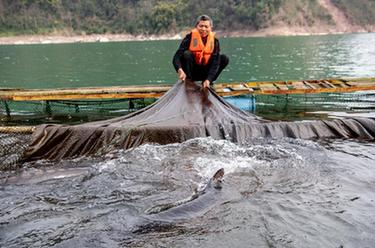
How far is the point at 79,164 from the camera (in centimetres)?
645

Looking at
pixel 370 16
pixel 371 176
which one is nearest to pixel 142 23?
pixel 370 16

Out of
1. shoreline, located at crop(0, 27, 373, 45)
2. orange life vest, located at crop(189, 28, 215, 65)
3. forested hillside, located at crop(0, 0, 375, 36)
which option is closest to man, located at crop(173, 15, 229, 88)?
orange life vest, located at crop(189, 28, 215, 65)

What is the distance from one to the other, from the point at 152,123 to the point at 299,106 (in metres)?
7.33

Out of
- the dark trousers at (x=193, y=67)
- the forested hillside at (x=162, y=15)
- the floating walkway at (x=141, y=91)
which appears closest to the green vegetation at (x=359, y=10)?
the forested hillside at (x=162, y=15)

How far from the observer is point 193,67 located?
9141 mm

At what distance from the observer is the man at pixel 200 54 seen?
8.85 m

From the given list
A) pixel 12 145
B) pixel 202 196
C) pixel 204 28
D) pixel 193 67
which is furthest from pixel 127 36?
pixel 202 196

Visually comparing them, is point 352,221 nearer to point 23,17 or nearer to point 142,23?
point 142,23

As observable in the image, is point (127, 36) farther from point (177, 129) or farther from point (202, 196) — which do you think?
point (202, 196)

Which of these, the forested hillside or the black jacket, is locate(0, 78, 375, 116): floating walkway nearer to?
the black jacket

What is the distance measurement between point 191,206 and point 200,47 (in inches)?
194

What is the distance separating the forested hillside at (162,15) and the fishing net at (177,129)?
88.8 m

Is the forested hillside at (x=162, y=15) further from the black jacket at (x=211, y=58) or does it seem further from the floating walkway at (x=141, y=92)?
the black jacket at (x=211, y=58)

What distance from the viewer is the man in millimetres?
8847
